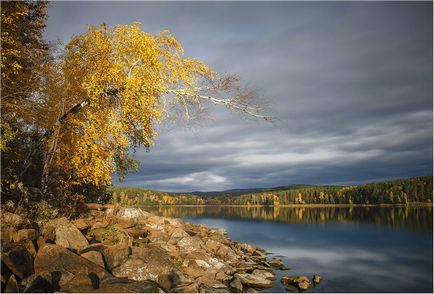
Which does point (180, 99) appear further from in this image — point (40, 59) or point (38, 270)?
point (38, 270)

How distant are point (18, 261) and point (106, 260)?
12.3 feet

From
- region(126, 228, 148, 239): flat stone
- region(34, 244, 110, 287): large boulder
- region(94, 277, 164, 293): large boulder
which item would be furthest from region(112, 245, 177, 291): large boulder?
region(126, 228, 148, 239): flat stone

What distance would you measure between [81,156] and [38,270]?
841cm

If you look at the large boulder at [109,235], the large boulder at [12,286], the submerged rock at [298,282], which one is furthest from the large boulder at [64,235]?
the submerged rock at [298,282]

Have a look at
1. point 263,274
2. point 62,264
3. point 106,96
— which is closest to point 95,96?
point 106,96

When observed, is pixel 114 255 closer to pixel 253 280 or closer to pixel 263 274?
pixel 253 280

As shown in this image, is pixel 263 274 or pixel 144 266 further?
pixel 263 274

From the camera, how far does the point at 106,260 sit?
1530 centimetres

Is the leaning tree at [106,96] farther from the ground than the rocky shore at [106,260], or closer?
farther from the ground

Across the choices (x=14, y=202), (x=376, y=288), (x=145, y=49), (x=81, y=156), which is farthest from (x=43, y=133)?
(x=376, y=288)

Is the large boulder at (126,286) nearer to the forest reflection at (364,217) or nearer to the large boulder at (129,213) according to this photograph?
the large boulder at (129,213)

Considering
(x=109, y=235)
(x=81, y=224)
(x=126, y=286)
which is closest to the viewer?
(x=126, y=286)

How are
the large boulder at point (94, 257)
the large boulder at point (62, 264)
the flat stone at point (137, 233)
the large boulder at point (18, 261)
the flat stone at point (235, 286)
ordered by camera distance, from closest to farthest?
the large boulder at point (18, 261), the large boulder at point (62, 264), the large boulder at point (94, 257), the flat stone at point (235, 286), the flat stone at point (137, 233)

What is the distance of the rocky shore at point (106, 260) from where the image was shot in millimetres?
12391
